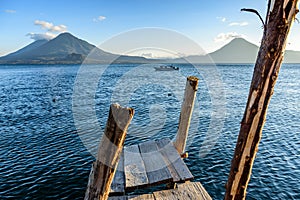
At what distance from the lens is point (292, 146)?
15.7m

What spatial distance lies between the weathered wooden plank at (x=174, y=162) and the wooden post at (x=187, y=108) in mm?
372

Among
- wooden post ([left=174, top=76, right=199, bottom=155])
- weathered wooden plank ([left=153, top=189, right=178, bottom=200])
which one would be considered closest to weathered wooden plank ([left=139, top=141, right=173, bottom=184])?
weathered wooden plank ([left=153, top=189, right=178, bottom=200])

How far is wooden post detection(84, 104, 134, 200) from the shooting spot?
4250mm

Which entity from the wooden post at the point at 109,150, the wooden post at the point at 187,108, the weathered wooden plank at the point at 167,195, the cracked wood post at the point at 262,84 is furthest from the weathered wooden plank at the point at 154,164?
the cracked wood post at the point at 262,84

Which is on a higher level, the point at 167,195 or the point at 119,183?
the point at 119,183

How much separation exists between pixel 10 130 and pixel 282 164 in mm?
20477

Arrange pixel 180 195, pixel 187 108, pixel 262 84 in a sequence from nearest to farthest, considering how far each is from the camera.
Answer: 1. pixel 262 84
2. pixel 180 195
3. pixel 187 108

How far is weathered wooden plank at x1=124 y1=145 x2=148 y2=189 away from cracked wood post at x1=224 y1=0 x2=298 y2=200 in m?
3.29

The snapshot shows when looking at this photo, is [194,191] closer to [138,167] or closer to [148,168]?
[148,168]

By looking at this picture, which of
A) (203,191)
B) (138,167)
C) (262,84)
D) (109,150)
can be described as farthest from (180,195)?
(262,84)

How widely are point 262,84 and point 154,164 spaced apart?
526cm

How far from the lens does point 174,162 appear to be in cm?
811

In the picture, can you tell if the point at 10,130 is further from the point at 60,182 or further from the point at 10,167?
the point at 60,182

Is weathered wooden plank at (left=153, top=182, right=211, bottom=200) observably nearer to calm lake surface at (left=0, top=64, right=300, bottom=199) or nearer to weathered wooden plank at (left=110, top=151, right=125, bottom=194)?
weathered wooden plank at (left=110, top=151, right=125, bottom=194)
